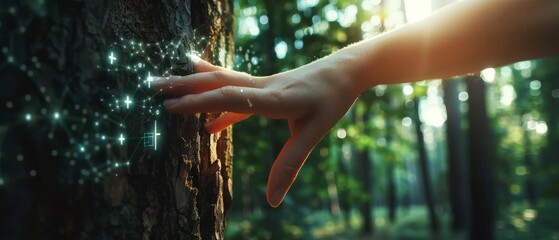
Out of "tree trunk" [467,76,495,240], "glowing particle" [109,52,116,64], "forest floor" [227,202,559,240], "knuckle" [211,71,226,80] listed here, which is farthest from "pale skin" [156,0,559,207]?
"tree trunk" [467,76,495,240]

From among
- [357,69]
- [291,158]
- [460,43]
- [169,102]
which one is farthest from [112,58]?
[460,43]

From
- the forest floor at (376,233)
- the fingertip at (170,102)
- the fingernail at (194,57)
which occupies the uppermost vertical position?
the fingernail at (194,57)

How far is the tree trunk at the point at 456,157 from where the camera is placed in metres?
14.4

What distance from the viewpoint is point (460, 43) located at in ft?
4.64

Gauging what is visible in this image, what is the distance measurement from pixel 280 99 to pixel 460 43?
0.73 metres

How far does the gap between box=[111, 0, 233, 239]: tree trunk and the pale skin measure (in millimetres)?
98

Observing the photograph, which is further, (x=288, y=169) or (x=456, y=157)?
(x=456, y=157)

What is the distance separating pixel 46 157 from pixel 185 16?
27.8 inches

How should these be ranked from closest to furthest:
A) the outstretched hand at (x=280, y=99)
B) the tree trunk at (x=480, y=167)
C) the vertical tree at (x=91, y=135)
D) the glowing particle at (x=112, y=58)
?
the vertical tree at (x=91, y=135) → the glowing particle at (x=112, y=58) → the outstretched hand at (x=280, y=99) → the tree trunk at (x=480, y=167)

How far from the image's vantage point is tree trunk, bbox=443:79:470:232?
47.2 ft

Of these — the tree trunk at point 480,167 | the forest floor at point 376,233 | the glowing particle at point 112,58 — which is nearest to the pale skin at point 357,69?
the glowing particle at point 112,58

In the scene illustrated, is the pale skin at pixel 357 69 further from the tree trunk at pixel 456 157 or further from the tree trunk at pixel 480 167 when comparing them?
the tree trunk at pixel 456 157

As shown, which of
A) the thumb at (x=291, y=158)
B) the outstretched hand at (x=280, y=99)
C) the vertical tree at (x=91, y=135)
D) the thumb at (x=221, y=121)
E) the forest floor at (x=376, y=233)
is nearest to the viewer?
the vertical tree at (x=91, y=135)

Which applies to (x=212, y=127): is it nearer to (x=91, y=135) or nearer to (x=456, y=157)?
(x=91, y=135)
